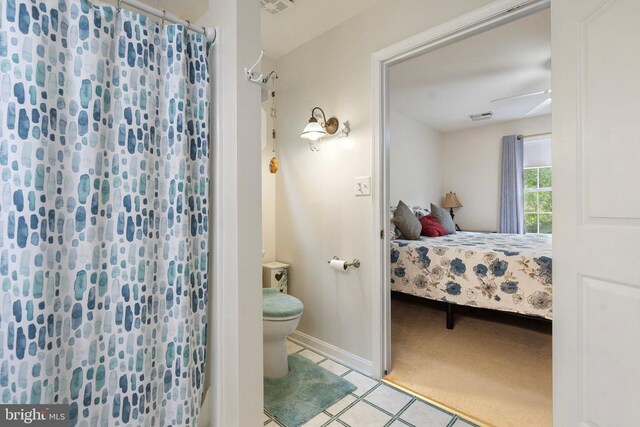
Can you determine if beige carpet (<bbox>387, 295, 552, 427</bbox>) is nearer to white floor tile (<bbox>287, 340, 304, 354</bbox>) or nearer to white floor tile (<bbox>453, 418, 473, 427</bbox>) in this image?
white floor tile (<bbox>453, 418, 473, 427</bbox>)

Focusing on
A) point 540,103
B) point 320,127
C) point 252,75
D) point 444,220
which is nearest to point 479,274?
point 320,127

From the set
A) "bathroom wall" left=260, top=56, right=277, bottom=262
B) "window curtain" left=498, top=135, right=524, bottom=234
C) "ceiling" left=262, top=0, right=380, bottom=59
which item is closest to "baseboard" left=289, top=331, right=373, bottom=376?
"bathroom wall" left=260, top=56, right=277, bottom=262

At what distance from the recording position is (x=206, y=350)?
3.96 feet

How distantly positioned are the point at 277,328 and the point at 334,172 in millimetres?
1173

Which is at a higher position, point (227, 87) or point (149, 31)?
point (149, 31)

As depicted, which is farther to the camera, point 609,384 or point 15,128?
point 609,384

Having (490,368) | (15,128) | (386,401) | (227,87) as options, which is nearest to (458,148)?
(490,368)

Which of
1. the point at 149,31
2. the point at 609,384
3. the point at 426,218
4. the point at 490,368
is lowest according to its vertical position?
the point at 490,368

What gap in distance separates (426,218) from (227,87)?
10.8ft

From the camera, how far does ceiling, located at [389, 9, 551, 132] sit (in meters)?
2.35

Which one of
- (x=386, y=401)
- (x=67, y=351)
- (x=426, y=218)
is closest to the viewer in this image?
(x=67, y=351)

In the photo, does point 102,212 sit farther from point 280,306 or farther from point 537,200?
point 537,200

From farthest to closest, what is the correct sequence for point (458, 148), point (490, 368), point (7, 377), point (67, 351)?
1. point (458, 148)
2. point (490, 368)
3. point (67, 351)
4. point (7, 377)

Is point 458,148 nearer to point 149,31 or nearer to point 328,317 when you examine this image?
point 328,317
